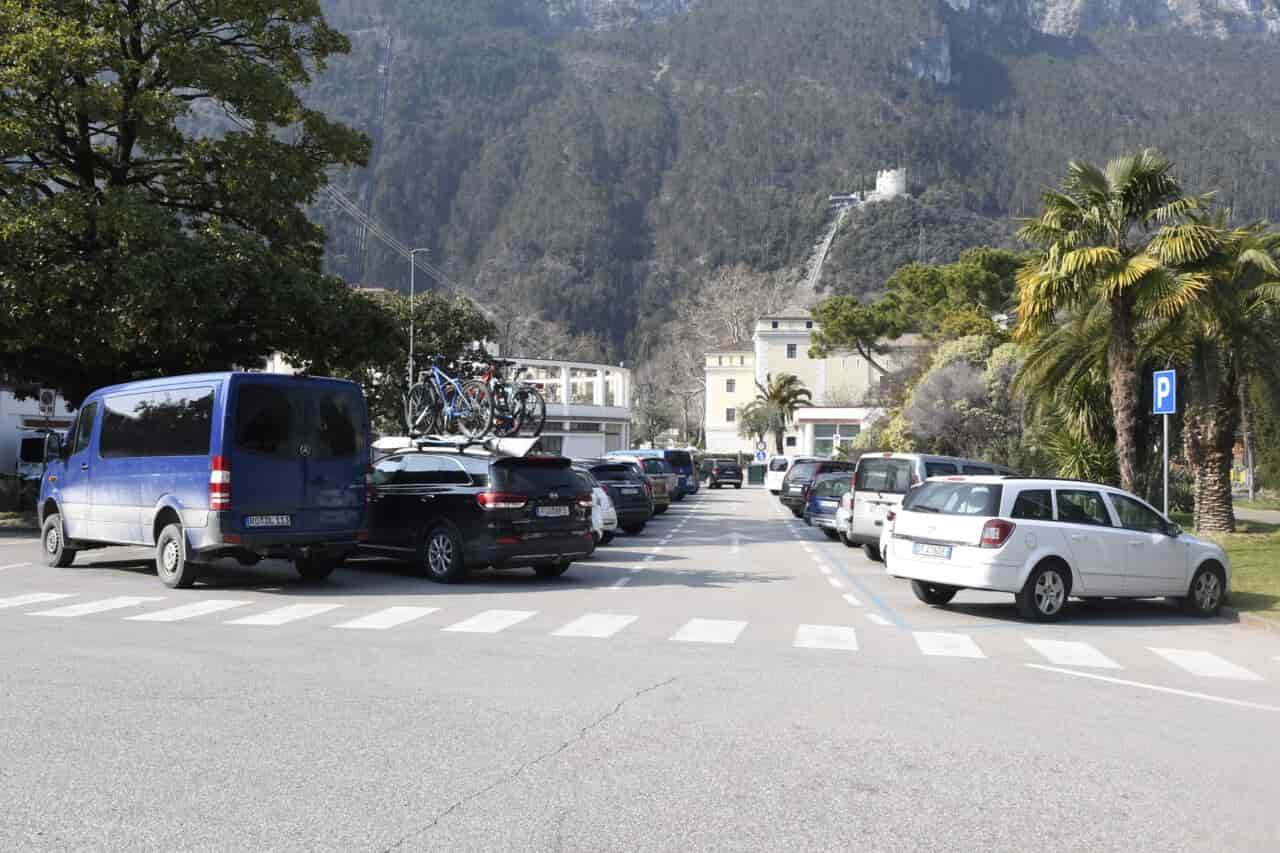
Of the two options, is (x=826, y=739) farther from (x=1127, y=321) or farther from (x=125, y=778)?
(x=1127, y=321)

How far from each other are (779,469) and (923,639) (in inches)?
1893

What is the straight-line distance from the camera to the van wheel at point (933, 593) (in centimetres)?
1520

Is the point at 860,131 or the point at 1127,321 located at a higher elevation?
the point at 860,131

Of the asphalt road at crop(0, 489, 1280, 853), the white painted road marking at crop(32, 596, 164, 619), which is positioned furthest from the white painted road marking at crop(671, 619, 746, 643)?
the white painted road marking at crop(32, 596, 164, 619)

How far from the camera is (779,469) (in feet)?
197

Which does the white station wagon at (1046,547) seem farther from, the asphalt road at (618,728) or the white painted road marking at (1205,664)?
the white painted road marking at (1205,664)

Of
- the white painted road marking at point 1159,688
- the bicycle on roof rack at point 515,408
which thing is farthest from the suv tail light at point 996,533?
the bicycle on roof rack at point 515,408

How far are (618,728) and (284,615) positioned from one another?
6.51 m

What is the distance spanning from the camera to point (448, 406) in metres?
20.5

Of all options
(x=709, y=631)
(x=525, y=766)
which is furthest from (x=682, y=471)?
(x=525, y=766)

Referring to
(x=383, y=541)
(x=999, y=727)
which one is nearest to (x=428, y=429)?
(x=383, y=541)

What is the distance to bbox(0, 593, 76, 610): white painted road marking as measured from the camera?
1349 centimetres

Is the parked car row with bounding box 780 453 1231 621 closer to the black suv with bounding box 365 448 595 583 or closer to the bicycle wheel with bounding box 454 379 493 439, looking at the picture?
the black suv with bounding box 365 448 595 583

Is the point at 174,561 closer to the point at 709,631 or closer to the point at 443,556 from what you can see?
the point at 443,556
